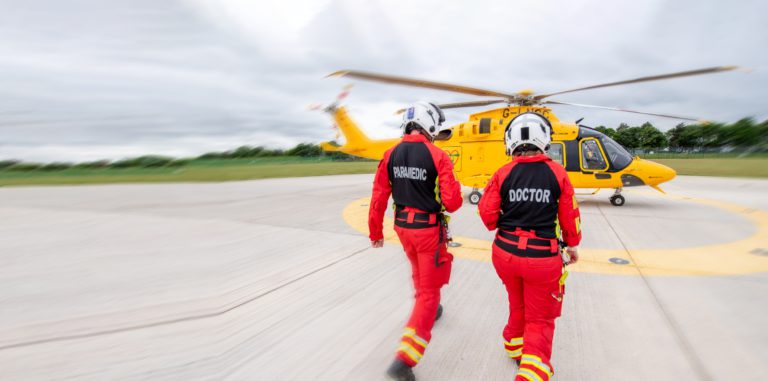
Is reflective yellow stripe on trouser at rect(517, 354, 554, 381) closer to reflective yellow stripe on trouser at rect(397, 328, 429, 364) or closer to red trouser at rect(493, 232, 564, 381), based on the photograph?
red trouser at rect(493, 232, 564, 381)

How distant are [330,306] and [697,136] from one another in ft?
368

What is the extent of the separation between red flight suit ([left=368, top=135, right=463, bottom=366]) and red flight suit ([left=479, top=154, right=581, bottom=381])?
40 centimetres

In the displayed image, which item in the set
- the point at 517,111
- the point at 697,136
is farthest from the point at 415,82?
the point at 697,136

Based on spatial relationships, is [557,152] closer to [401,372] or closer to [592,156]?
[592,156]

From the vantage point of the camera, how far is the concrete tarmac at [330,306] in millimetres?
2197

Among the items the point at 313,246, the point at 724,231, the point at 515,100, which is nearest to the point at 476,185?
the point at 515,100

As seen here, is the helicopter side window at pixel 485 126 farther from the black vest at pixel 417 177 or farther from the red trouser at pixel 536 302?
the red trouser at pixel 536 302

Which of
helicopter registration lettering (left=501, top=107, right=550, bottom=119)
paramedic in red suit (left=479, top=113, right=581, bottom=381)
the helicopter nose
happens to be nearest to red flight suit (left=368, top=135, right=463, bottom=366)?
paramedic in red suit (left=479, top=113, right=581, bottom=381)

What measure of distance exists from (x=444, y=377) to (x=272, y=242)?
3.80 meters

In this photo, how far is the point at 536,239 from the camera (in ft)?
6.32

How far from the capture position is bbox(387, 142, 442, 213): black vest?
229 centimetres

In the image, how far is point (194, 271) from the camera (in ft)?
13.1

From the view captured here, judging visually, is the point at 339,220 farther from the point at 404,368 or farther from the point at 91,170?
the point at 91,170

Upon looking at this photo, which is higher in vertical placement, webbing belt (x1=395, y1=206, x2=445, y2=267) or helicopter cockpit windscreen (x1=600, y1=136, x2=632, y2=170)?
helicopter cockpit windscreen (x1=600, y1=136, x2=632, y2=170)
